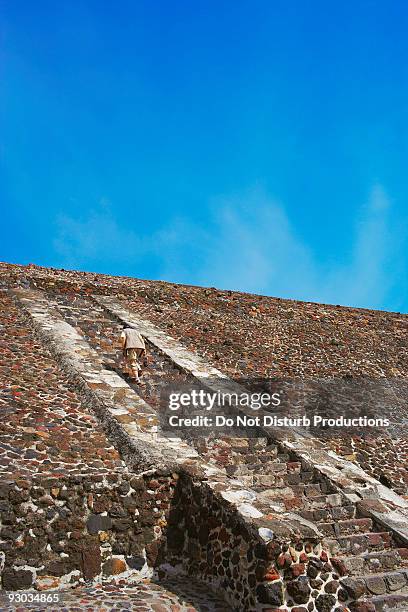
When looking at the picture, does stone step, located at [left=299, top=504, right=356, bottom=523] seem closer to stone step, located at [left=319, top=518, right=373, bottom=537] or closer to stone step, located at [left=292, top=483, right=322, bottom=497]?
stone step, located at [left=319, top=518, right=373, bottom=537]

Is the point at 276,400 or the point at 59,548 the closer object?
the point at 59,548

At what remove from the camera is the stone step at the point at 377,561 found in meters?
6.30

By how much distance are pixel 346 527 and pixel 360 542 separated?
30 cm

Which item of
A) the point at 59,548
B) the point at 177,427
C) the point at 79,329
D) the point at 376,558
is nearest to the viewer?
the point at 59,548

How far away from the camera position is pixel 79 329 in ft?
42.2

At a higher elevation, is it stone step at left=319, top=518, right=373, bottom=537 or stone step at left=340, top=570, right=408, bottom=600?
stone step at left=319, top=518, right=373, bottom=537

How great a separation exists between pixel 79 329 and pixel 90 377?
4.04 m

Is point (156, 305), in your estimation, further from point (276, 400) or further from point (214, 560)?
point (214, 560)

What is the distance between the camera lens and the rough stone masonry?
17.7 feet

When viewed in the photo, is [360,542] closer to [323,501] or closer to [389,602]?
[323,501]

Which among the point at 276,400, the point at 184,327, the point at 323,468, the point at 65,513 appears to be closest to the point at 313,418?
the point at 276,400

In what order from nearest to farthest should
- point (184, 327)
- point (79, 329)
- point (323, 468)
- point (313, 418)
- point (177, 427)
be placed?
1. point (323, 468)
2. point (177, 427)
3. point (313, 418)
4. point (79, 329)
5. point (184, 327)

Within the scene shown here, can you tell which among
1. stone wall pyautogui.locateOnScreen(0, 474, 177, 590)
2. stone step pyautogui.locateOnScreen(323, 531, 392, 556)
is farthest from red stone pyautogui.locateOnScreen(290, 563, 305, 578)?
stone wall pyautogui.locateOnScreen(0, 474, 177, 590)

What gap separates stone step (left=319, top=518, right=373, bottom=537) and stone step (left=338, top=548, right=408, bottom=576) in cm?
43
